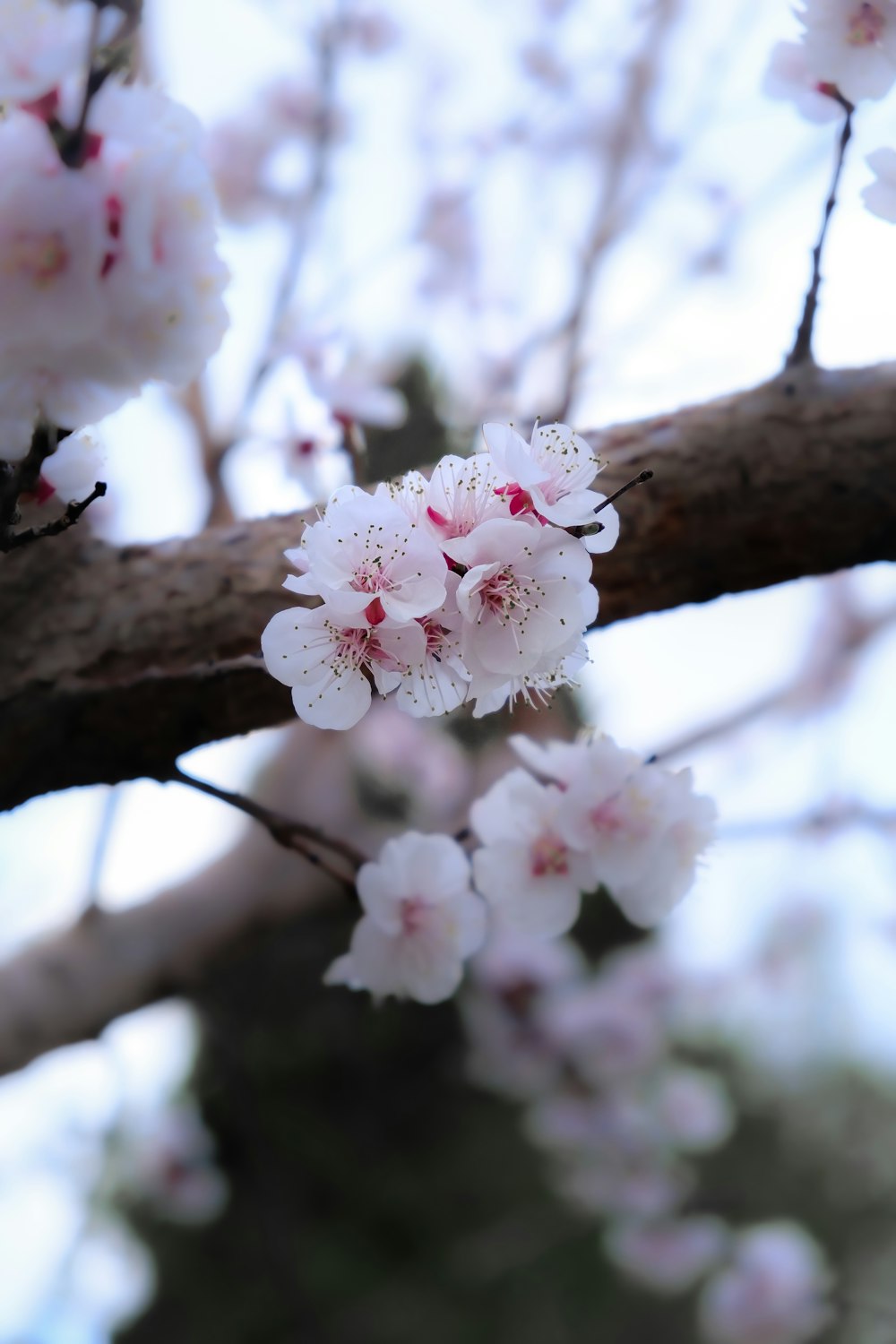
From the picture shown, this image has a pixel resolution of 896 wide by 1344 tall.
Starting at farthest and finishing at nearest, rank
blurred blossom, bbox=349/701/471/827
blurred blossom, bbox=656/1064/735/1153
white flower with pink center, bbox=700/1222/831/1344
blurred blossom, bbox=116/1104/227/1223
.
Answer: blurred blossom, bbox=349/701/471/827
blurred blossom, bbox=116/1104/227/1223
white flower with pink center, bbox=700/1222/831/1344
blurred blossom, bbox=656/1064/735/1153

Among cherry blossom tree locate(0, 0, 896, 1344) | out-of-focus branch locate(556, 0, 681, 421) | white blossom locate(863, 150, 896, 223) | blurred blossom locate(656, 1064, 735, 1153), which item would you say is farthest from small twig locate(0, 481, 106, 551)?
blurred blossom locate(656, 1064, 735, 1153)

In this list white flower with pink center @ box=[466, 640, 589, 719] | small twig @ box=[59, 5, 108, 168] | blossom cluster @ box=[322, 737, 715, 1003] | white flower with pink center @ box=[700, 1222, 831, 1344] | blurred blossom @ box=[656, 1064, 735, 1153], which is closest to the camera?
small twig @ box=[59, 5, 108, 168]

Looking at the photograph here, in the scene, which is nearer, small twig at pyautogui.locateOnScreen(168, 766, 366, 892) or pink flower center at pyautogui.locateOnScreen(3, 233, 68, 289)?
pink flower center at pyautogui.locateOnScreen(3, 233, 68, 289)

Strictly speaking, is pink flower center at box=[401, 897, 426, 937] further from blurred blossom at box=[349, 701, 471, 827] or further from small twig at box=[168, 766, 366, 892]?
blurred blossom at box=[349, 701, 471, 827]

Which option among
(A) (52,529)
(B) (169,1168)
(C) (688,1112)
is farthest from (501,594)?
(B) (169,1168)

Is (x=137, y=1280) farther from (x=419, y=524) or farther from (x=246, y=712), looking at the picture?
(x=419, y=524)

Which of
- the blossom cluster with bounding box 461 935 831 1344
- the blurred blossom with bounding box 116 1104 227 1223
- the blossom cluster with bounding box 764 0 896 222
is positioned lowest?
the blurred blossom with bounding box 116 1104 227 1223

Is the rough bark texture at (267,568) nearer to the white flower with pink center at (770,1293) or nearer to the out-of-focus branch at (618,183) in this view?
the out-of-focus branch at (618,183)
